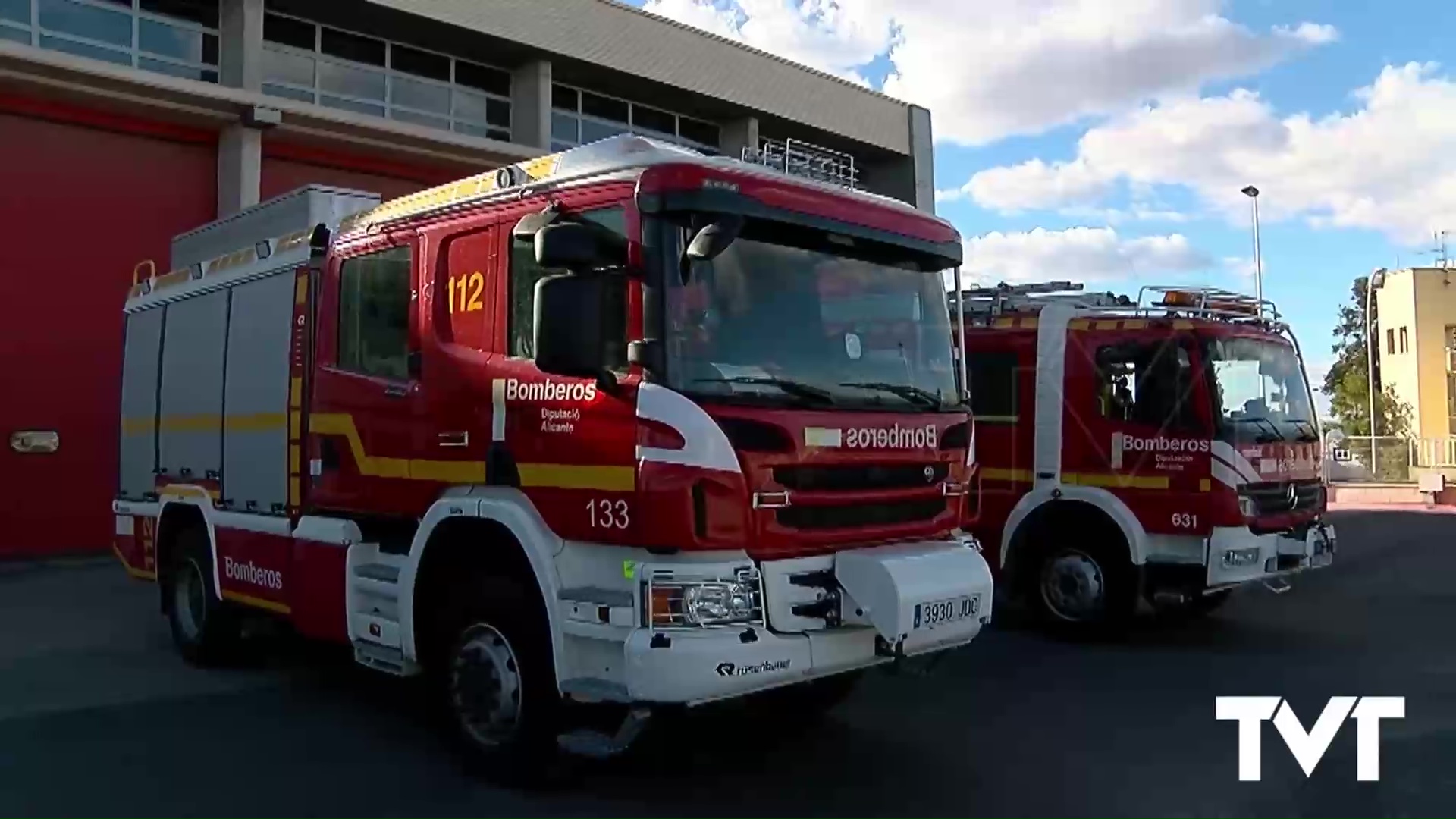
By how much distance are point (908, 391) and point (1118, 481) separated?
4.53 metres

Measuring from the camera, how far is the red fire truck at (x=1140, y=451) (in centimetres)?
924

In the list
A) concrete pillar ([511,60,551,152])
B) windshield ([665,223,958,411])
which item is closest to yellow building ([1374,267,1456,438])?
concrete pillar ([511,60,551,152])

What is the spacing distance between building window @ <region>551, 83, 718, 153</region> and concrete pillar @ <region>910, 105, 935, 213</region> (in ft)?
18.6

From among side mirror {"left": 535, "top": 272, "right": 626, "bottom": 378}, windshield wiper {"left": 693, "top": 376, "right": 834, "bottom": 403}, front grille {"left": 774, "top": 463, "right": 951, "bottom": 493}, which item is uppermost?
side mirror {"left": 535, "top": 272, "right": 626, "bottom": 378}

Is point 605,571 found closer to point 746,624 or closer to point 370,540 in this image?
point 746,624

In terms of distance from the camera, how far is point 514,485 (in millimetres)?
5426

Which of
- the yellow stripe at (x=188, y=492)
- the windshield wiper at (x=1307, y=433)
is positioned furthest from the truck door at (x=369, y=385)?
the windshield wiper at (x=1307, y=433)

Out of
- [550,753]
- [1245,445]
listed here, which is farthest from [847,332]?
[1245,445]

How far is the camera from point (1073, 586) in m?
9.69

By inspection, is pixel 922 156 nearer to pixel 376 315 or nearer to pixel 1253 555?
pixel 1253 555

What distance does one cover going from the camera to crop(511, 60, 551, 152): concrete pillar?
20.7 metres

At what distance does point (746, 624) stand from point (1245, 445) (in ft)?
19.7

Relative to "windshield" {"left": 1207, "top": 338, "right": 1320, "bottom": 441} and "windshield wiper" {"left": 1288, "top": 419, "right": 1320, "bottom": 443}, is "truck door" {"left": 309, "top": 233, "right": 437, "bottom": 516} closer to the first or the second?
"windshield" {"left": 1207, "top": 338, "right": 1320, "bottom": 441}

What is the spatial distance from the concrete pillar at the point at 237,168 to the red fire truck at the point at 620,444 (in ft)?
35.1
